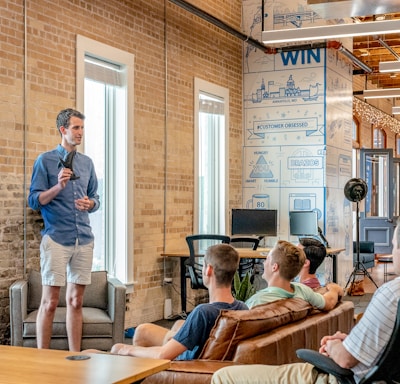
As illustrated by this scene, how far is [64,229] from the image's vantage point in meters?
6.01

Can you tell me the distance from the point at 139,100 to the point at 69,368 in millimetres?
6146

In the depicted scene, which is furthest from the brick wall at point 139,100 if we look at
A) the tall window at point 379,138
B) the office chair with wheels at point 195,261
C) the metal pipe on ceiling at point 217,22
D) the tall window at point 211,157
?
the tall window at point 379,138

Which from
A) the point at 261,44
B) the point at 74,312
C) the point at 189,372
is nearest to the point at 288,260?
the point at 189,372

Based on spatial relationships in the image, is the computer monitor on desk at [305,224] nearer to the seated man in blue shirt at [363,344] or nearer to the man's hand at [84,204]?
the man's hand at [84,204]

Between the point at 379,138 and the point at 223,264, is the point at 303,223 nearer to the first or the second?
the point at 223,264

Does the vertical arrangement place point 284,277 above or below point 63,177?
below

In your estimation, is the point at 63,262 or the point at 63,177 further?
the point at 63,262

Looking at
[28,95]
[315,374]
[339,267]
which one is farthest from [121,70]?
[315,374]

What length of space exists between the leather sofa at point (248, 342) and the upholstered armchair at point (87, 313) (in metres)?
2.55

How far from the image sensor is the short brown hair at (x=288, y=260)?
4664mm

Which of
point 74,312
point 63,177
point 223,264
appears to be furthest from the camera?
point 74,312

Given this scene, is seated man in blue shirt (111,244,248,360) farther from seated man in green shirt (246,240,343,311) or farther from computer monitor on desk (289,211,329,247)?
computer monitor on desk (289,211,329,247)

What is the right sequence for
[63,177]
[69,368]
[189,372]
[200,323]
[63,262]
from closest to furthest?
[69,368], [189,372], [200,323], [63,177], [63,262]

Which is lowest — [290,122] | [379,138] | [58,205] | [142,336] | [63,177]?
[142,336]
